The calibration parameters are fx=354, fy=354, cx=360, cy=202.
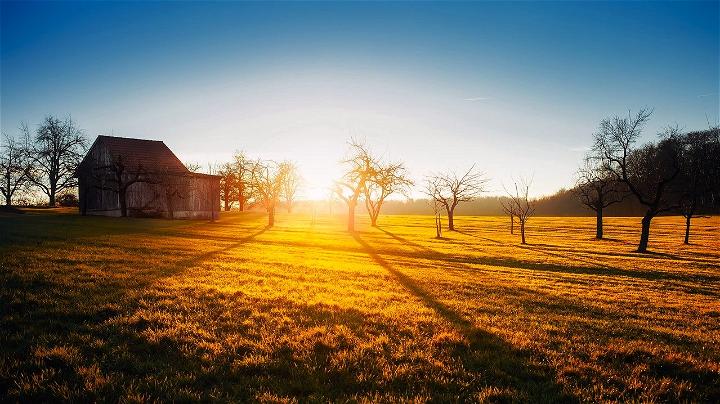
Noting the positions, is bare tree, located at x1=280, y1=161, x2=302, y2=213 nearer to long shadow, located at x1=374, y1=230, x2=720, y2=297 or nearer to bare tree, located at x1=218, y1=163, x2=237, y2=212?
bare tree, located at x1=218, y1=163, x2=237, y2=212

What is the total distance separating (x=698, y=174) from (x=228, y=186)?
237 ft

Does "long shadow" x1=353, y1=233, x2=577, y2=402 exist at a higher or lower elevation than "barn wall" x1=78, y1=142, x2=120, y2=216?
lower

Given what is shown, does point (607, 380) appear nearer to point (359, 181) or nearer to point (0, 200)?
point (359, 181)

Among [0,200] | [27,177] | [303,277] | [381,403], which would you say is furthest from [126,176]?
[381,403]

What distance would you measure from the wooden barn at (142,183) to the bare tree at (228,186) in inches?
934

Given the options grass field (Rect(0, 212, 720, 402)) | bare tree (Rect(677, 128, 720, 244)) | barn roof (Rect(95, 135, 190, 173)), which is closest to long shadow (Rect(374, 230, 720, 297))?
grass field (Rect(0, 212, 720, 402))

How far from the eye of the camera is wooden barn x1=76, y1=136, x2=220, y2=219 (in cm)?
4038

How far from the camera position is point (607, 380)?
541 cm

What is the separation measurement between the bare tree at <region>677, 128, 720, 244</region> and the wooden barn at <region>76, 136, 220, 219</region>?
167 feet

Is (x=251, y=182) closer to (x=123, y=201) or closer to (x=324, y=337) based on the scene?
(x=123, y=201)

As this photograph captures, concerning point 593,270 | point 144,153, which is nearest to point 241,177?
point 144,153

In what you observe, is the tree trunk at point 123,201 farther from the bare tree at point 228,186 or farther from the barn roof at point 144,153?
the bare tree at point 228,186

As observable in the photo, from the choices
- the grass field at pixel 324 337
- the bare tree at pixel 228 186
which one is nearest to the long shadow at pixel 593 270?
the grass field at pixel 324 337

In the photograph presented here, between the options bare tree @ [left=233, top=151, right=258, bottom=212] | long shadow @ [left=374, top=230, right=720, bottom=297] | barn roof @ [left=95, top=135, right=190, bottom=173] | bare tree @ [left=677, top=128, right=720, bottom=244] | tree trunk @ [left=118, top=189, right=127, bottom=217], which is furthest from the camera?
bare tree @ [left=233, top=151, right=258, bottom=212]
